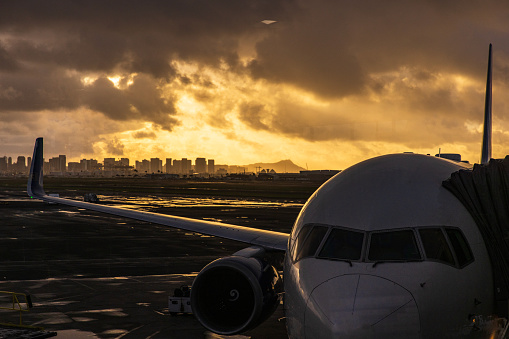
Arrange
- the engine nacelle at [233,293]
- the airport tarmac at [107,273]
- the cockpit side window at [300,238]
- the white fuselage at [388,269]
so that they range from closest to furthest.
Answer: the white fuselage at [388,269] → the cockpit side window at [300,238] → the engine nacelle at [233,293] → the airport tarmac at [107,273]

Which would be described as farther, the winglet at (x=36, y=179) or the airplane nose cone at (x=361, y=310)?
the winglet at (x=36, y=179)

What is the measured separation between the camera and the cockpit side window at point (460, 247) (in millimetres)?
8766

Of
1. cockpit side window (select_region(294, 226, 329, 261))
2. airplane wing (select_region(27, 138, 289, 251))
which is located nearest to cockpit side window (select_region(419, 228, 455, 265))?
cockpit side window (select_region(294, 226, 329, 261))

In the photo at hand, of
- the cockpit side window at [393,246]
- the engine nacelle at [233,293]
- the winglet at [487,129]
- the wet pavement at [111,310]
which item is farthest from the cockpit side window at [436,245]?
the winglet at [487,129]

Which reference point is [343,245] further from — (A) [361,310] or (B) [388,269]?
(A) [361,310]

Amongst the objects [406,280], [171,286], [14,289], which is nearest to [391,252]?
[406,280]

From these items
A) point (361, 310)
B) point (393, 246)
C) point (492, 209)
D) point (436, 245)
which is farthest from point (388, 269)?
point (492, 209)

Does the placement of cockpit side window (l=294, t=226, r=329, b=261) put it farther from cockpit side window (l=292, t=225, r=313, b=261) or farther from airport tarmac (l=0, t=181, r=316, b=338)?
airport tarmac (l=0, t=181, r=316, b=338)

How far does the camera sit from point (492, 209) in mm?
9766

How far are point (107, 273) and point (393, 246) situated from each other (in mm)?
18940

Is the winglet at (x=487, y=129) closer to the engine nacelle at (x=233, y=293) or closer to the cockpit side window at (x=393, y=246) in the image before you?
the engine nacelle at (x=233, y=293)

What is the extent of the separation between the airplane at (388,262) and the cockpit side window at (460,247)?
2cm

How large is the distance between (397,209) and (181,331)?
30.0ft

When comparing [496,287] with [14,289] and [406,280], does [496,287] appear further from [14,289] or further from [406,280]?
[14,289]
